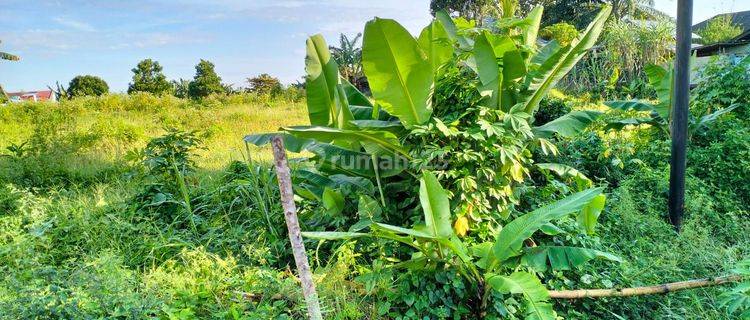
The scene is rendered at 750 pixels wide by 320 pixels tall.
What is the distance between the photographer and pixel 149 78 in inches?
1048

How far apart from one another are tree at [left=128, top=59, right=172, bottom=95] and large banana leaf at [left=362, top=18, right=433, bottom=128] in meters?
25.9

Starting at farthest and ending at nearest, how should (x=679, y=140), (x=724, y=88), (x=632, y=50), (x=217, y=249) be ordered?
(x=632, y=50)
(x=724, y=88)
(x=679, y=140)
(x=217, y=249)

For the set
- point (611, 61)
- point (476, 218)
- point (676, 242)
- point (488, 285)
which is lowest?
point (676, 242)

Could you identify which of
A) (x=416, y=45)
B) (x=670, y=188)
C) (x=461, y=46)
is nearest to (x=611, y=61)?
(x=670, y=188)

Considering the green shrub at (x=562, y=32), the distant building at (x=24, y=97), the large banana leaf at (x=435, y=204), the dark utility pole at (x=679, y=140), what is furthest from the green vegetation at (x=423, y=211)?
the green shrub at (x=562, y=32)

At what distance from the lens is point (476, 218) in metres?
2.71

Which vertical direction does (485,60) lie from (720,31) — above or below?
below

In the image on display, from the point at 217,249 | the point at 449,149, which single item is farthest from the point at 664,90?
the point at 217,249

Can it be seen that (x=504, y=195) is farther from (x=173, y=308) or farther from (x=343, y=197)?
(x=173, y=308)

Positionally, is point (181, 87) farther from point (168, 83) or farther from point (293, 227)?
point (293, 227)

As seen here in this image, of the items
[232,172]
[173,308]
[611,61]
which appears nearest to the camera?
[173,308]

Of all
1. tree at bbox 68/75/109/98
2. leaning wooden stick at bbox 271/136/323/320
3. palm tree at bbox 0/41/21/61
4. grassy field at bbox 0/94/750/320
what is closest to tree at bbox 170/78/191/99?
tree at bbox 68/75/109/98

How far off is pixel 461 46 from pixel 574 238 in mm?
1659

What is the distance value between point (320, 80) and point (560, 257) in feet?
6.54
